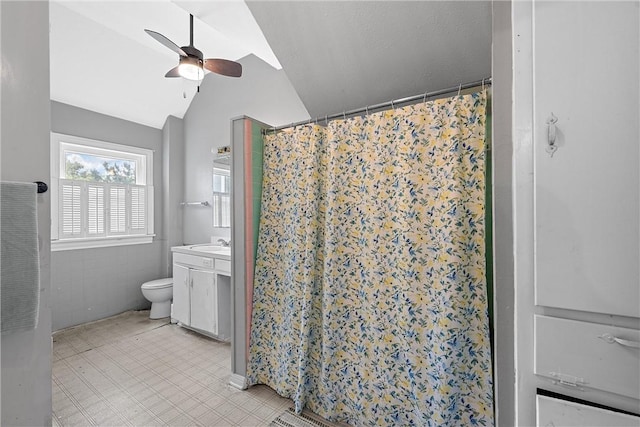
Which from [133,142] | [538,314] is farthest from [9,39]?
[133,142]

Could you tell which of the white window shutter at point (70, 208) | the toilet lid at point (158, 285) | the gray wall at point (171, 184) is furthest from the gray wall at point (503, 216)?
the white window shutter at point (70, 208)

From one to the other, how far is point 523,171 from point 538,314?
405 mm

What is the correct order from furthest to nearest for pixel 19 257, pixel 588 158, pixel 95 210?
pixel 95 210 < pixel 19 257 < pixel 588 158

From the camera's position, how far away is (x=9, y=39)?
30.8 inches

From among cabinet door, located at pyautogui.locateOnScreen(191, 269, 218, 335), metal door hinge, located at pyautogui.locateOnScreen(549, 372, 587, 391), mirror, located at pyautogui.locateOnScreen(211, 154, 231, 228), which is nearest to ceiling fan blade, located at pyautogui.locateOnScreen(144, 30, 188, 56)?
mirror, located at pyautogui.locateOnScreen(211, 154, 231, 228)

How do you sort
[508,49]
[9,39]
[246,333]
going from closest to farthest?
[9,39], [508,49], [246,333]

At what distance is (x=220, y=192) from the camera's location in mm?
3332

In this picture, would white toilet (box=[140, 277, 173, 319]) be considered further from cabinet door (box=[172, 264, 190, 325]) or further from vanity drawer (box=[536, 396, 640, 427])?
vanity drawer (box=[536, 396, 640, 427])

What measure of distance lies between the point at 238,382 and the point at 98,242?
242 centimetres

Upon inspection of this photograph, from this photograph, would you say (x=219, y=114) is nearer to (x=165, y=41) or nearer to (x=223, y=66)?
(x=223, y=66)

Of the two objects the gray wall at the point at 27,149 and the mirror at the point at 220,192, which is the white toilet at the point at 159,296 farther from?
the gray wall at the point at 27,149

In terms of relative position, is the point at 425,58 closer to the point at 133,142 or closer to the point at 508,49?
the point at 508,49

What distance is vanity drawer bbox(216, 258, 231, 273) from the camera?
2.47 metres

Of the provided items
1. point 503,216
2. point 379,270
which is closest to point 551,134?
point 503,216
